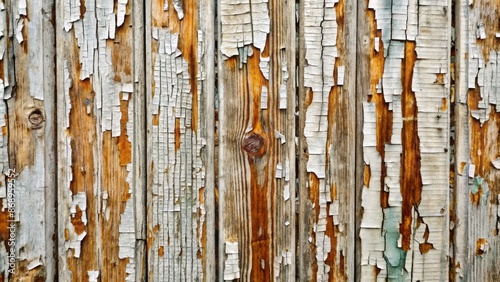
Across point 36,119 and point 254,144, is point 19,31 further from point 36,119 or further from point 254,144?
point 254,144

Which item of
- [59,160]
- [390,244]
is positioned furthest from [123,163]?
[390,244]

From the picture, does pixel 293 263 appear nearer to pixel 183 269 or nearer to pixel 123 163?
pixel 183 269

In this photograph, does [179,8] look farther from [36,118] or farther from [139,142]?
[36,118]

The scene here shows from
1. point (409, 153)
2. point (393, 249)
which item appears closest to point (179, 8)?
Answer: point (409, 153)

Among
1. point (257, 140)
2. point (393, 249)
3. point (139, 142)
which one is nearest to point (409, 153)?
point (393, 249)

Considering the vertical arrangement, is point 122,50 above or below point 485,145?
above

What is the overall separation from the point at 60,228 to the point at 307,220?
2.13 feet

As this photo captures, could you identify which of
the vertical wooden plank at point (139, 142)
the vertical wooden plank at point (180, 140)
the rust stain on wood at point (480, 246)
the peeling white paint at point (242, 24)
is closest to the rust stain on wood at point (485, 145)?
the rust stain on wood at point (480, 246)

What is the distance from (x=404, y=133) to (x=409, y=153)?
2.1 inches

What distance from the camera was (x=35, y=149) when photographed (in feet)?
3.94

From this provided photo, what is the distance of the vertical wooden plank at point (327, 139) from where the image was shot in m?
1.21

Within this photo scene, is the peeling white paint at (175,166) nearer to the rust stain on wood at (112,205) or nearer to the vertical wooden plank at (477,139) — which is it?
the rust stain on wood at (112,205)

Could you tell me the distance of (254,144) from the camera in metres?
1.22

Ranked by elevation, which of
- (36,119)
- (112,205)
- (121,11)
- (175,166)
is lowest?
(112,205)
